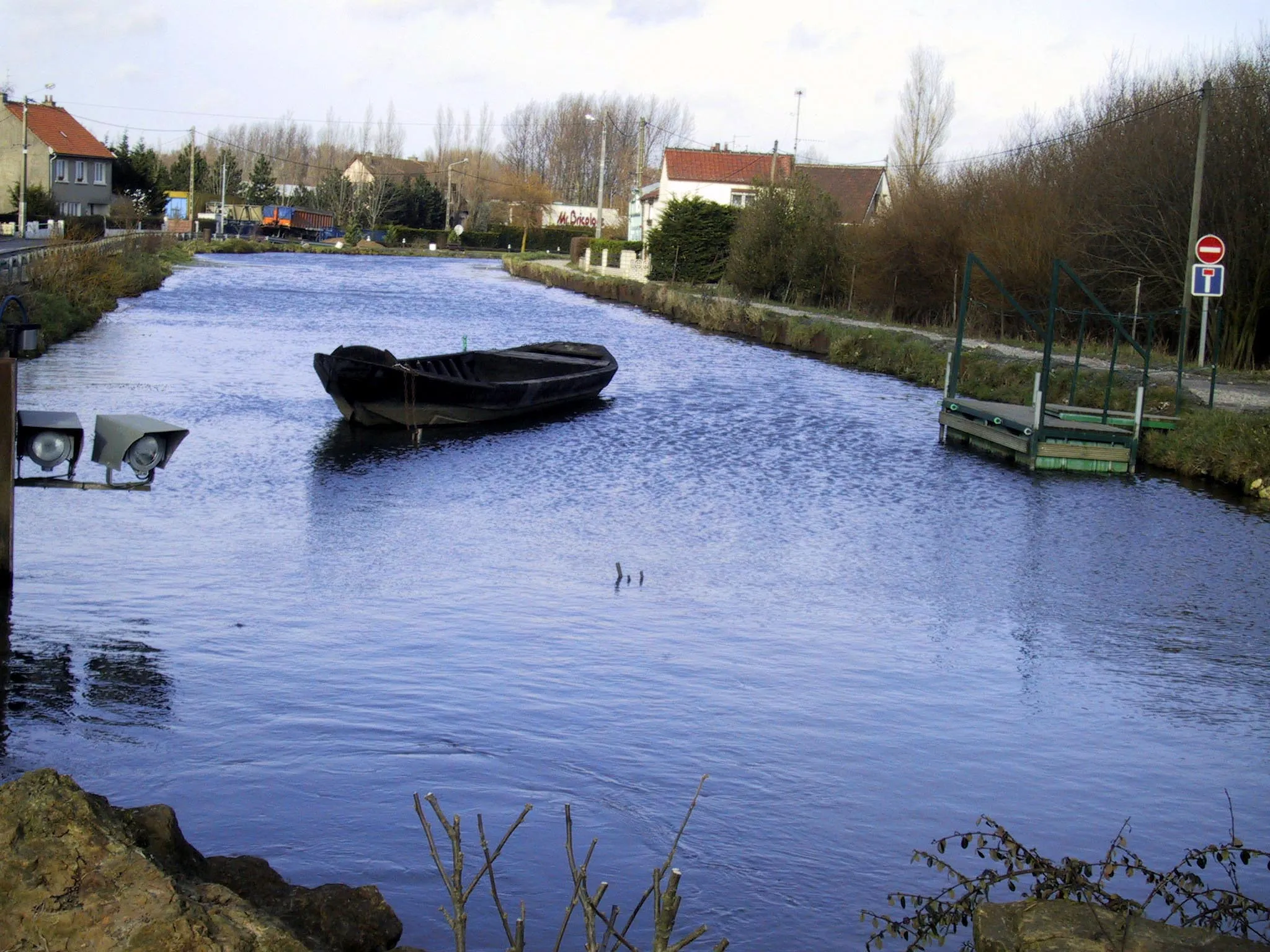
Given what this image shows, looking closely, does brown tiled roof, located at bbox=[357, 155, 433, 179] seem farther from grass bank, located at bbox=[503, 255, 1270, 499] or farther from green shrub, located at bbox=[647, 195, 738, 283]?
grass bank, located at bbox=[503, 255, 1270, 499]

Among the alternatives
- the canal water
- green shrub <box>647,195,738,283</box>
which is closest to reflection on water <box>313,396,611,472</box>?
the canal water

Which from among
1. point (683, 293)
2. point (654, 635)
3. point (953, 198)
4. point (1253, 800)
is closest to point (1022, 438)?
point (654, 635)

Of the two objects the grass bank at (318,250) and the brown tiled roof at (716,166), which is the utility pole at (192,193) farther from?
the brown tiled roof at (716,166)

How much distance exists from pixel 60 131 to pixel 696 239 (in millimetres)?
39645

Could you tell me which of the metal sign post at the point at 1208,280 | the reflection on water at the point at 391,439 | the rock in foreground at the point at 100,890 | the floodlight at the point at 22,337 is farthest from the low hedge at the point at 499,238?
the rock in foreground at the point at 100,890

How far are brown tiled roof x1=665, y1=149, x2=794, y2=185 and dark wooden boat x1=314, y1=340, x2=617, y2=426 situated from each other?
48.3 metres

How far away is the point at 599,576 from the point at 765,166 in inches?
2507

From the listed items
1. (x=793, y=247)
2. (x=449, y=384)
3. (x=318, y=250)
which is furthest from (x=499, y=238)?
(x=449, y=384)

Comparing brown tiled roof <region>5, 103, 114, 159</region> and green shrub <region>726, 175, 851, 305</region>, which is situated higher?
brown tiled roof <region>5, 103, 114, 159</region>

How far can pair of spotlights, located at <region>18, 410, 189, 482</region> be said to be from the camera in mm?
9258

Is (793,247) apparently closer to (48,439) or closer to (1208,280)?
(1208,280)

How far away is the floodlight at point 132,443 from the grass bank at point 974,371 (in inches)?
549

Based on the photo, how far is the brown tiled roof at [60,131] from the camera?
72.9 m

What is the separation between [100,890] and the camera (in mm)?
3596
